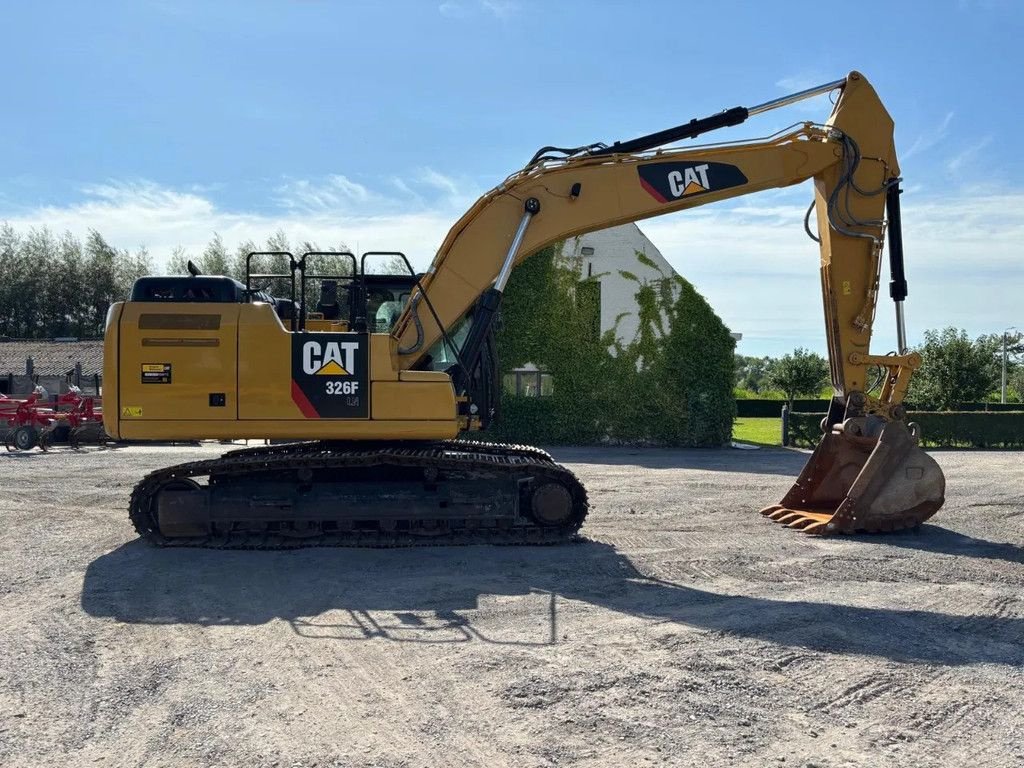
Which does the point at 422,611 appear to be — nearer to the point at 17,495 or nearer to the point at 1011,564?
the point at 1011,564

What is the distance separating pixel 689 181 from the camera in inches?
358

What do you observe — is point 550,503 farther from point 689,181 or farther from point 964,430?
point 964,430

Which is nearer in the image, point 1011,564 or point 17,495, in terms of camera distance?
point 1011,564

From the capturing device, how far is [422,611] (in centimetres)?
618

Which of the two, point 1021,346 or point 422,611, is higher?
point 1021,346

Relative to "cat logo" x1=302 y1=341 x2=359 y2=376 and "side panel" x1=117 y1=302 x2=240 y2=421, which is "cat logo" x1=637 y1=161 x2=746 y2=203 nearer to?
"cat logo" x1=302 y1=341 x2=359 y2=376

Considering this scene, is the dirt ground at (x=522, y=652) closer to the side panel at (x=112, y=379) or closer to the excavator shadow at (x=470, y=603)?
the excavator shadow at (x=470, y=603)

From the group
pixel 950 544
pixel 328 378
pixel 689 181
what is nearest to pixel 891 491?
pixel 950 544

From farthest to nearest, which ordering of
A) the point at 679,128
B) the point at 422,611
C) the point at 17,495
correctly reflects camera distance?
the point at 17,495 → the point at 679,128 → the point at 422,611

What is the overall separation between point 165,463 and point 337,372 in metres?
10.2

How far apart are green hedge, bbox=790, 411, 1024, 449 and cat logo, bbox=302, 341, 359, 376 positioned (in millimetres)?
18862

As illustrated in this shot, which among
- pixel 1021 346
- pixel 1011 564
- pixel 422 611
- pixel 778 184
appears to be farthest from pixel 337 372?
pixel 1021 346

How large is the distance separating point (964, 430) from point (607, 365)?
35.3ft

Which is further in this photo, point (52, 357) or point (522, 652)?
point (52, 357)
